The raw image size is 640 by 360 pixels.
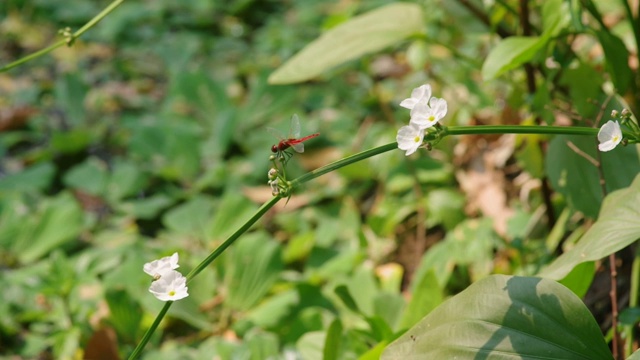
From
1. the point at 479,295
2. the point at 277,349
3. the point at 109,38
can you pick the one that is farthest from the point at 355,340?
the point at 109,38

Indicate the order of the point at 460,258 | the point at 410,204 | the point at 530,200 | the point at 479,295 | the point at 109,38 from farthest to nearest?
the point at 109,38
the point at 410,204
the point at 530,200
the point at 460,258
the point at 479,295

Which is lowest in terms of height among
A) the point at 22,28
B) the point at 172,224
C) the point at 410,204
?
the point at 410,204

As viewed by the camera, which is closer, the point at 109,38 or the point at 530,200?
the point at 530,200

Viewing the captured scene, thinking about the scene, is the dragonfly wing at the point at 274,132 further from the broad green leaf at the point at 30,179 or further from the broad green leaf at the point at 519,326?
the broad green leaf at the point at 30,179

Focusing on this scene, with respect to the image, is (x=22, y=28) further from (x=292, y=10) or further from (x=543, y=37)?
(x=543, y=37)

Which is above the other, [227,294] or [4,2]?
[4,2]

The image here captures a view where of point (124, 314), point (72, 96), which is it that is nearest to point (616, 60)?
point (124, 314)

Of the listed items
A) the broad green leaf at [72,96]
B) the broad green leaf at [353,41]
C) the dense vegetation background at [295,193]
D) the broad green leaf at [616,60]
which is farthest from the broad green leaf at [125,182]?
the broad green leaf at [616,60]

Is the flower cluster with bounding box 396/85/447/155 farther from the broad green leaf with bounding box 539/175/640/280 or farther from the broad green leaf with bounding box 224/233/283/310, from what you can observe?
the broad green leaf with bounding box 224/233/283/310

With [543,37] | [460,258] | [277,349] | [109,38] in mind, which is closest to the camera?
[543,37]

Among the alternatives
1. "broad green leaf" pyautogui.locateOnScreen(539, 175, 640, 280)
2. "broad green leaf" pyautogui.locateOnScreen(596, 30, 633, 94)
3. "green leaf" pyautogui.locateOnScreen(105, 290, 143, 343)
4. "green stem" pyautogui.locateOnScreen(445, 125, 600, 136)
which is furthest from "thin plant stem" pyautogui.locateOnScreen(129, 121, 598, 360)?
"green leaf" pyautogui.locateOnScreen(105, 290, 143, 343)
